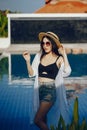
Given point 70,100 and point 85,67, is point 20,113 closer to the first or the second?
point 70,100

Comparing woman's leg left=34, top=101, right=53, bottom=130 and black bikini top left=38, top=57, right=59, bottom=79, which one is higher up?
black bikini top left=38, top=57, right=59, bottom=79

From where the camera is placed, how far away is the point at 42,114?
7047 millimetres

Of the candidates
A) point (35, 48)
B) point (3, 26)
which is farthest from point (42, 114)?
point (3, 26)

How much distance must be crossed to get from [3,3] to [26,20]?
3114mm

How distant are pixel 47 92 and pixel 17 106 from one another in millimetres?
1310

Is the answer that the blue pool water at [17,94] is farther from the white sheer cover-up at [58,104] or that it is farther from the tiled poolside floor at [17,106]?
the white sheer cover-up at [58,104]

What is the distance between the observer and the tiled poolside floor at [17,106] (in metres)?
7.29

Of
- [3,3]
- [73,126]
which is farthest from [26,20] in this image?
[73,126]

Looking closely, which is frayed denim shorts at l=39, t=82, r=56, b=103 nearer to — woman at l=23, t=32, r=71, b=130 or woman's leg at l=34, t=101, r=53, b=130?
woman at l=23, t=32, r=71, b=130

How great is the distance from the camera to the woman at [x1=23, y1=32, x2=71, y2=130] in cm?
717

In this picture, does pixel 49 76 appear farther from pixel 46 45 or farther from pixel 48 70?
pixel 46 45

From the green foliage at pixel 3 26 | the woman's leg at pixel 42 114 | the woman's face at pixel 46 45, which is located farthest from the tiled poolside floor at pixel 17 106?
the green foliage at pixel 3 26

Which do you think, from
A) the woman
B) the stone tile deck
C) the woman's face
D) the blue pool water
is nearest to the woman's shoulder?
the woman

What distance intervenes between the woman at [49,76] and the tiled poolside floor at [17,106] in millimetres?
469
